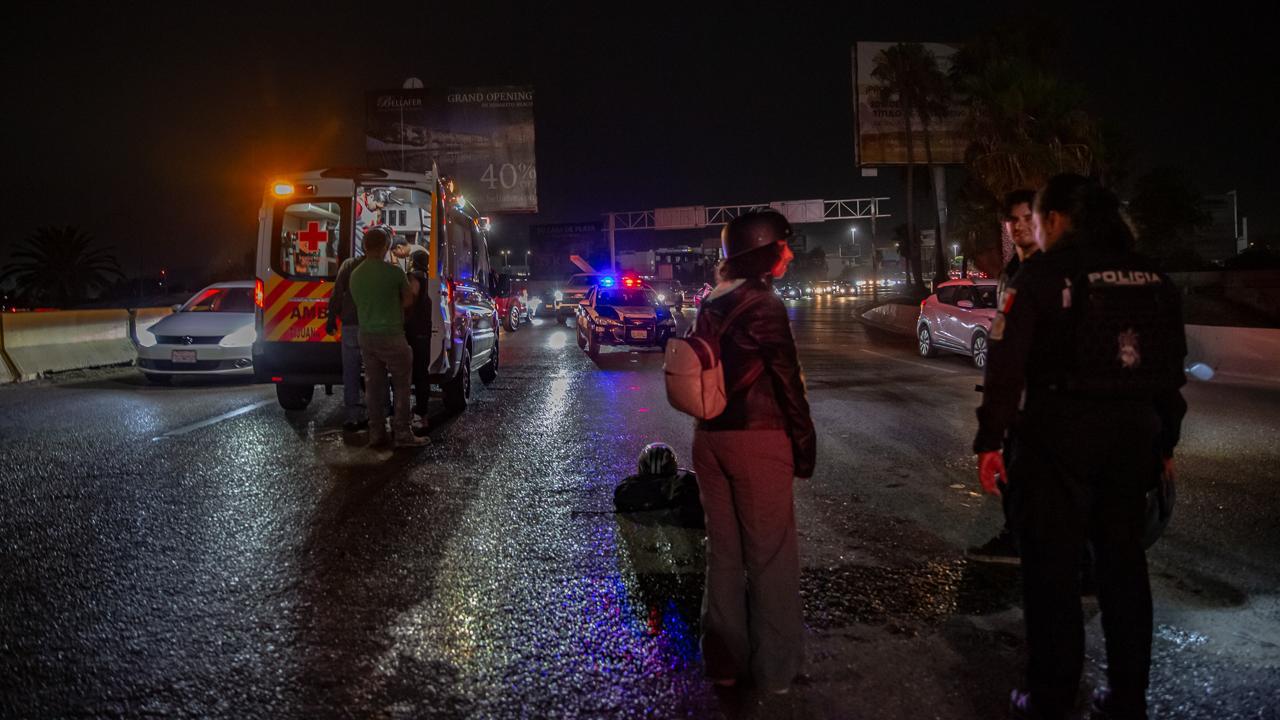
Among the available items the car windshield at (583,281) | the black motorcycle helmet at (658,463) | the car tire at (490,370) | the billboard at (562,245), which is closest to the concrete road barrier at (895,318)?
the car windshield at (583,281)

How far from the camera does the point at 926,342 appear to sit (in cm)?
1770

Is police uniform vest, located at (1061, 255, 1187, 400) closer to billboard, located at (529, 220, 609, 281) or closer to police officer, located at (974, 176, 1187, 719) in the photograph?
police officer, located at (974, 176, 1187, 719)

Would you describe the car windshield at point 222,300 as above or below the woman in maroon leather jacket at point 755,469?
above

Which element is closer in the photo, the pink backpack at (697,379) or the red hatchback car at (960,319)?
the pink backpack at (697,379)

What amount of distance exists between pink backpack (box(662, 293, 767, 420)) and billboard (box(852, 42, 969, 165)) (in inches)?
1545

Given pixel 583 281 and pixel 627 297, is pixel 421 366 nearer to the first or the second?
pixel 627 297

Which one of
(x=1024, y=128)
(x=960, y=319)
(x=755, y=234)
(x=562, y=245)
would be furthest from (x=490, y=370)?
(x=562, y=245)

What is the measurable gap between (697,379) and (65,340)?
15.2 m

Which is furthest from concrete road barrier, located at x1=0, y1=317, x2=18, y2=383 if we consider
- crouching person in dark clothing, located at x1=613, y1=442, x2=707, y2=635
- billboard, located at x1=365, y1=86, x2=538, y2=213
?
billboard, located at x1=365, y1=86, x2=538, y2=213

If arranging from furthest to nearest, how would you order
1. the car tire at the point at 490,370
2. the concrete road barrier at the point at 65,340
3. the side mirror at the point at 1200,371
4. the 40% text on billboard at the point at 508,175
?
the 40% text on billboard at the point at 508,175 < the side mirror at the point at 1200,371 < the concrete road barrier at the point at 65,340 < the car tire at the point at 490,370

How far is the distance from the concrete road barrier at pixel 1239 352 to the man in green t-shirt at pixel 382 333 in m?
12.2

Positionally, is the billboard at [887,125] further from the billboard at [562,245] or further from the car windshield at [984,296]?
the billboard at [562,245]

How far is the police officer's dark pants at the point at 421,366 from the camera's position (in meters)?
8.82

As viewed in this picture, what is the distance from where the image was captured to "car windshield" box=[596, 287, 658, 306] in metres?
19.3
